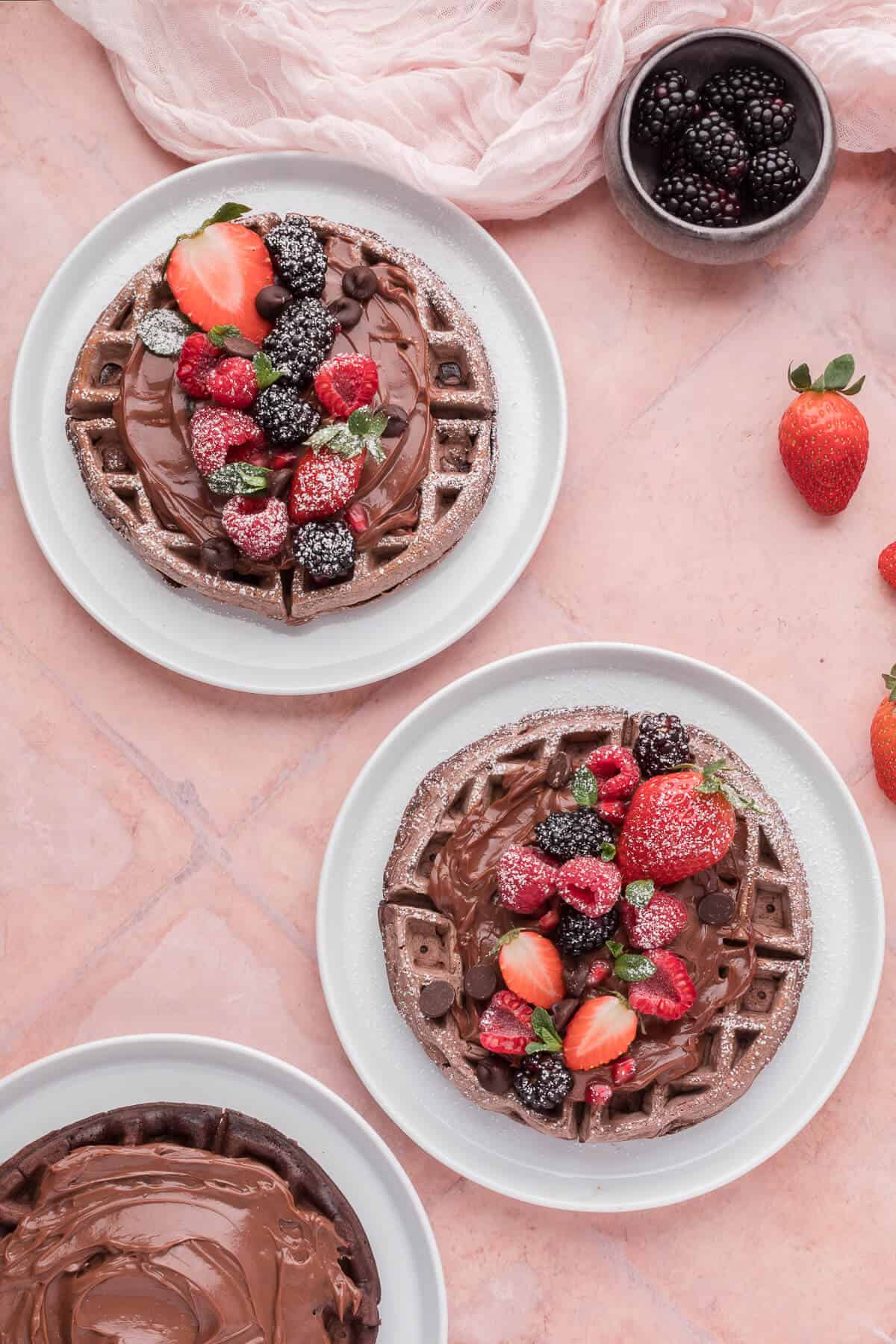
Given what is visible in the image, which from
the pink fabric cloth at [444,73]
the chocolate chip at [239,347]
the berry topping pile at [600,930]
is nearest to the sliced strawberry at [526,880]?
the berry topping pile at [600,930]

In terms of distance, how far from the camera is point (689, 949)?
8.93 ft

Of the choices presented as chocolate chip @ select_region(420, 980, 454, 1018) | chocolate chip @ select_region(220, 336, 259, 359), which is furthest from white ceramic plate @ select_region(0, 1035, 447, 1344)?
chocolate chip @ select_region(220, 336, 259, 359)

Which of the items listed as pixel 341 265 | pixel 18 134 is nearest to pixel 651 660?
pixel 341 265

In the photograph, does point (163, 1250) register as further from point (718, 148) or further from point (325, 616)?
point (718, 148)

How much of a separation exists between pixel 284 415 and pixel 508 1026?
4.75 ft

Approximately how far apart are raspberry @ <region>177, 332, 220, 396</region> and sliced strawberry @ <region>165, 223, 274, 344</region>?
3.0 inches

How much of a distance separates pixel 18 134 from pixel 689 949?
277 cm

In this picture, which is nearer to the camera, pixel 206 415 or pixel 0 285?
pixel 206 415

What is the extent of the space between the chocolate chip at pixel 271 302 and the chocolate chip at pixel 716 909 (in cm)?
166

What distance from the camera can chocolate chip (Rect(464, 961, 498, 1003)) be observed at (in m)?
2.69

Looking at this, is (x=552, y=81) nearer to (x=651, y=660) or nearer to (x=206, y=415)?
(x=206, y=415)

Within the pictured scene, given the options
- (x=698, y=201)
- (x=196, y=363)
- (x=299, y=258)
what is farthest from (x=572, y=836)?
(x=698, y=201)

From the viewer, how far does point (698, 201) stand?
10.1ft

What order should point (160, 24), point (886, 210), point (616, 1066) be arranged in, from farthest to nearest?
point (886, 210) → point (160, 24) → point (616, 1066)
